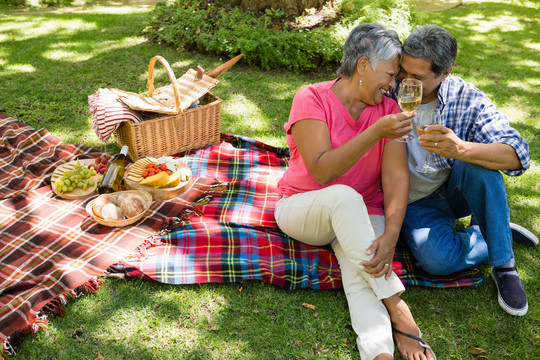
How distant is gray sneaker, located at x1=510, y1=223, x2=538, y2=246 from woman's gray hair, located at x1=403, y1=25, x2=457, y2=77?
1.64 metres

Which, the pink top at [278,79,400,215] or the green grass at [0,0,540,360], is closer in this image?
the green grass at [0,0,540,360]

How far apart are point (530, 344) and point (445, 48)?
1.94 m

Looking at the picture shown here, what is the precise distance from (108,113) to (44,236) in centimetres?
119

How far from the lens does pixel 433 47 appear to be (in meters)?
2.72

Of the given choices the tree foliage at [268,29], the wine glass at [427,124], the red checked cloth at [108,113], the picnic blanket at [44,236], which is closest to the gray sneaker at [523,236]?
the wine glass at [427,124]

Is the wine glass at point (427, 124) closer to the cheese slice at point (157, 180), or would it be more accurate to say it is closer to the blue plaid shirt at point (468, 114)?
the blue plaid shirt at point (468, 114)

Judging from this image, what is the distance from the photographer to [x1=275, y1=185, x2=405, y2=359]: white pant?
8.52 feet

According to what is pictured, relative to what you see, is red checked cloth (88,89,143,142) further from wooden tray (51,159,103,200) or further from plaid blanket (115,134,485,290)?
plaid blanket (115,134,485,290)

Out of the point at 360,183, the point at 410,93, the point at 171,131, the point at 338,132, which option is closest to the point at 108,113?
the point at 171,131

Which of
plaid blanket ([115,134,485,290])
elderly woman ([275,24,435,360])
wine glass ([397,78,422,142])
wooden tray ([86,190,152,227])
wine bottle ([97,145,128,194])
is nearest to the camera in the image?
wine glass ([397,78,422,142])

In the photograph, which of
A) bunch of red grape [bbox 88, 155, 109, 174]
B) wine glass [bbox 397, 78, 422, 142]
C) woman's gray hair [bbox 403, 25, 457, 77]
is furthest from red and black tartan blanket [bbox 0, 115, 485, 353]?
woman's gray hair [bbox 403, 25, 457, 77]

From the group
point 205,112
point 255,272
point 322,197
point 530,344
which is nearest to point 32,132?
point 205,112

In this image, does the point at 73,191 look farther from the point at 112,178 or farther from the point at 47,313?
the point at 47,313

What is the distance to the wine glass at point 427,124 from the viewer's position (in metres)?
2.61
